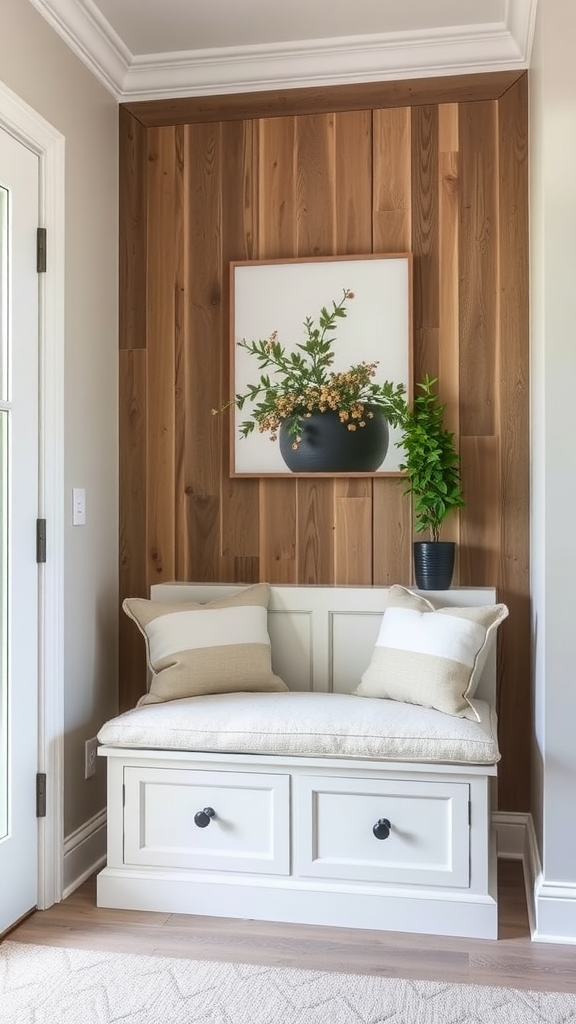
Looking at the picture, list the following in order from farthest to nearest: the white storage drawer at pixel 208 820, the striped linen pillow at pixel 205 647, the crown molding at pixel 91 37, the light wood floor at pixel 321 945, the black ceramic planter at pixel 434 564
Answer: the black ceramic planter at pixel 434 564 < the striped linen pillow at pixel 205 647 < the crown molding at pixel 91 37 < the white storage drawer at pixel 208 820 < the light wood floor at pixel 321 945

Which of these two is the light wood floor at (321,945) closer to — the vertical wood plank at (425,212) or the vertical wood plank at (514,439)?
the vertical wood plank at (514,439)

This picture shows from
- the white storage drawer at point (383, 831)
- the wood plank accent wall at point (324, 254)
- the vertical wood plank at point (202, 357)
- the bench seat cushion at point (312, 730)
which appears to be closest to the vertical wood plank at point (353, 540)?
the wood plank accent wall at point (324, 254)

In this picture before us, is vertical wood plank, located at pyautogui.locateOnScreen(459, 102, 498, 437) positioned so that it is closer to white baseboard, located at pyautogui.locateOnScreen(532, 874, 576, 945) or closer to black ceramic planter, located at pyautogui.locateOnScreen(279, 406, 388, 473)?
black ceramic planter, located at pyautogui.locateOnScreen(279, 406, 388, 473)

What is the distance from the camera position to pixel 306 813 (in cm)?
244

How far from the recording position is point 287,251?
309cm

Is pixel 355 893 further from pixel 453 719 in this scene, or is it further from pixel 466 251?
pixel 466 251

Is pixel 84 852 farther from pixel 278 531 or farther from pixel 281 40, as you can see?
pixel 281 40

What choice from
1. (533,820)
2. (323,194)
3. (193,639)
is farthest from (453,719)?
(323,194)

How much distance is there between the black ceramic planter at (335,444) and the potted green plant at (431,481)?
0.11 m

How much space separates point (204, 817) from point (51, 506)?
0.99 meters

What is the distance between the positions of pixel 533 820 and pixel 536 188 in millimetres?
1915

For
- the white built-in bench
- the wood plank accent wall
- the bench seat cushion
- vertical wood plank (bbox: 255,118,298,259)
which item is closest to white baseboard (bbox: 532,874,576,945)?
the white built-in bench

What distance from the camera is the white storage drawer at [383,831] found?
7.77 ft

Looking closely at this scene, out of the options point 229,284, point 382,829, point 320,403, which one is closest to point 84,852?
point 382,829
